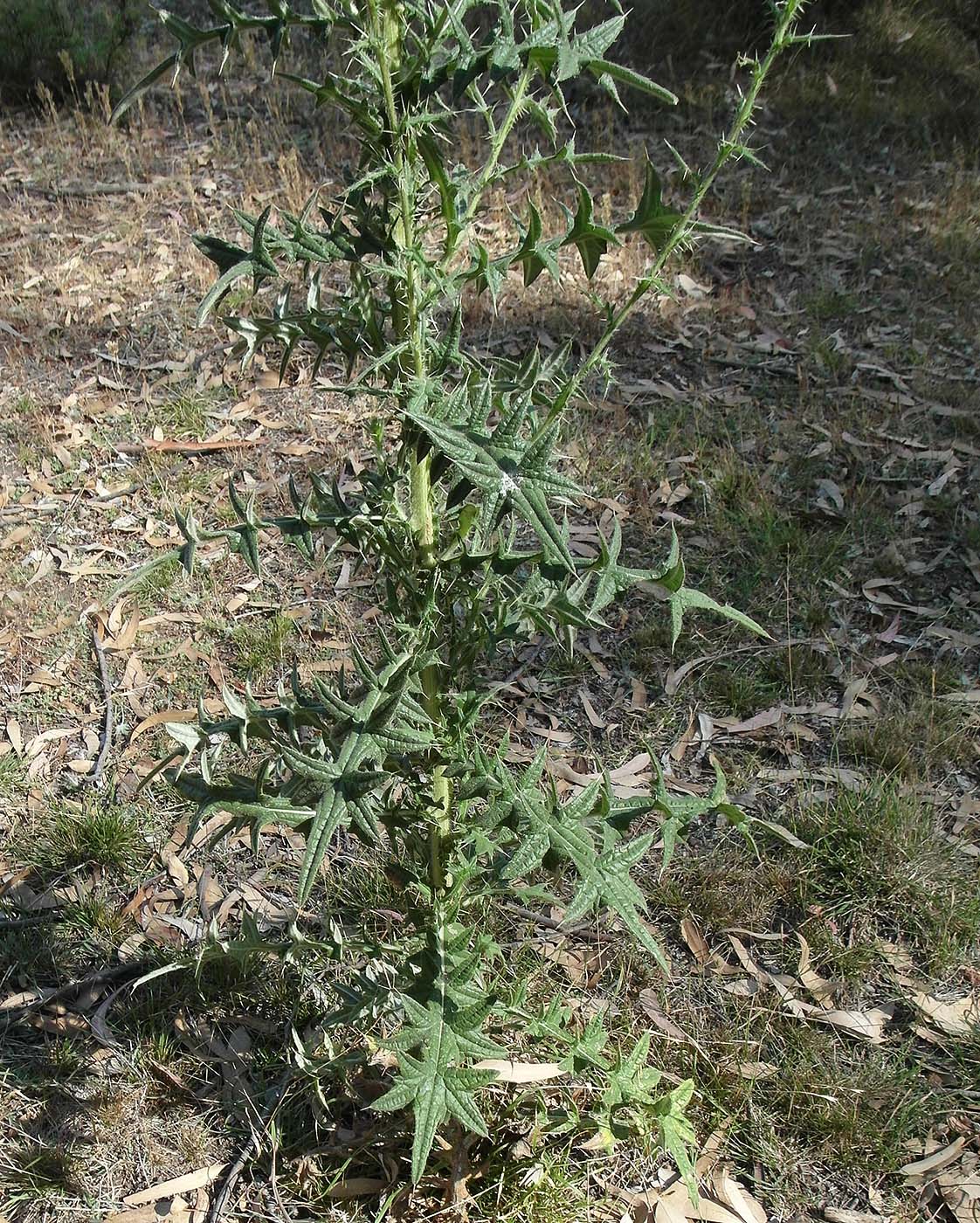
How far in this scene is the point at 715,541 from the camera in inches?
146

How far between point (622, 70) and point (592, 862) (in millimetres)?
1177

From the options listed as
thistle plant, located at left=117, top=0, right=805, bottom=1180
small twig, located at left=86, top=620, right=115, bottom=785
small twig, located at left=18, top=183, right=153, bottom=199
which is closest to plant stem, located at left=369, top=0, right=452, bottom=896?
thistle plant, located at left=117, top=0, right=805, bottom=1180

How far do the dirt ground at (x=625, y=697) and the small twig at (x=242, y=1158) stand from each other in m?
0.03

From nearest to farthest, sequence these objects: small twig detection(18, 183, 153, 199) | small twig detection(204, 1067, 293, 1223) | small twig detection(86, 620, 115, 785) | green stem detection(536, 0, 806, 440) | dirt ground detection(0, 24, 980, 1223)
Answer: green stem detection(536, 0, 806, 440) < small twig detection(204, 1067, 293, 1223) < dirt ground detection(0, 24, 980, 1223) < small twig detection(86, 620, 115, 785) < small twig detection(18, 183, 153, 199)

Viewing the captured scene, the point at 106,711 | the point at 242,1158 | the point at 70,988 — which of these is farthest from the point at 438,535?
the point at 106,711

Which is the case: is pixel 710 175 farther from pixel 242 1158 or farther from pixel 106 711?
pixel 106 711

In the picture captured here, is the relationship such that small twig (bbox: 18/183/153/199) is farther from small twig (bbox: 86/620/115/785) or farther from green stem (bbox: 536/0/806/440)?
green stem (bbox: 536/0/806/440)

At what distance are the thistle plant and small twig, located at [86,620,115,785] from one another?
3.92ft

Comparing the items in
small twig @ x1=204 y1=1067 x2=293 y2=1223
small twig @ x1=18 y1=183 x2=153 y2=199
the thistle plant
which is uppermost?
the thistle plant

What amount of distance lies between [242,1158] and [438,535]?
1.40 metres

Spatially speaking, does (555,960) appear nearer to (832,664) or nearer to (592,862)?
(592,862)

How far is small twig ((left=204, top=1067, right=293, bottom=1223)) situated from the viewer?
2.07 metres

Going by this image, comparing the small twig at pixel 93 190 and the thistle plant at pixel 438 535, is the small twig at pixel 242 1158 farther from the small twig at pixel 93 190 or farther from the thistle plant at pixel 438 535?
the small twig at pixel 93 190

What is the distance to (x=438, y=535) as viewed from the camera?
5.65 feet
